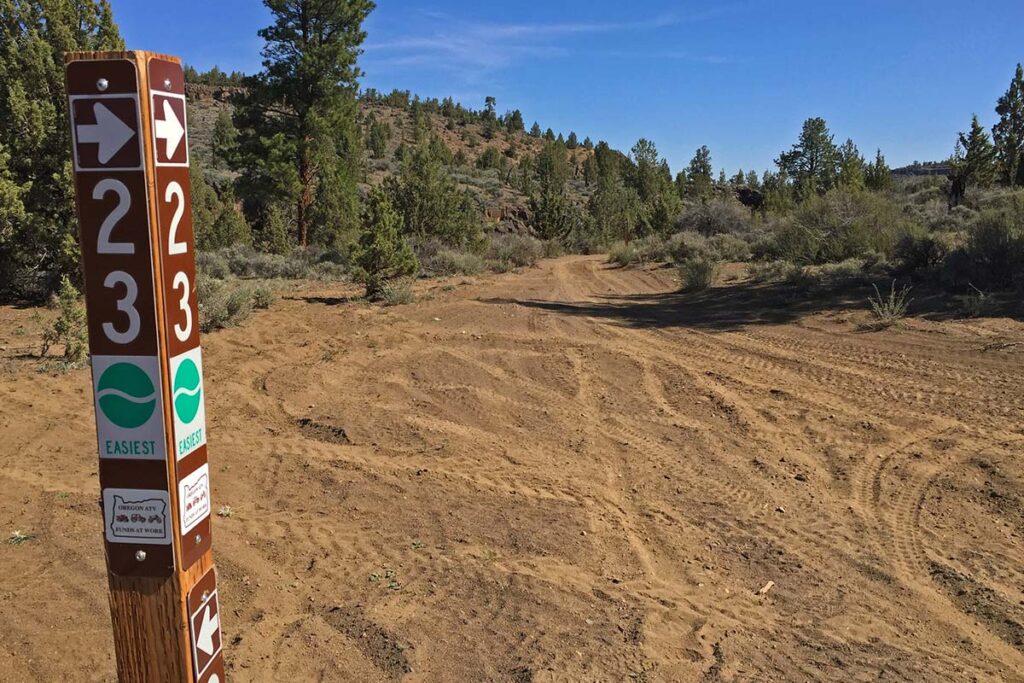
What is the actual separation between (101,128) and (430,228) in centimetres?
2756

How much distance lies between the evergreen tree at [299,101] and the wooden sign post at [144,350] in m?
26.0

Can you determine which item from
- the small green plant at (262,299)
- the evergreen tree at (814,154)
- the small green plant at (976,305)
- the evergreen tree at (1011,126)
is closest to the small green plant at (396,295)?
the small green plant at (262,299)

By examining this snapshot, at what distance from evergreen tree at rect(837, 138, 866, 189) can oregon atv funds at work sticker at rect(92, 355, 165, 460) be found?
31.7m

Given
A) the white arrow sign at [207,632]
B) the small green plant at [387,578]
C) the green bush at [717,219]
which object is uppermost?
the green bush at [717,219]

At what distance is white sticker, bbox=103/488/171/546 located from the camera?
188 cm

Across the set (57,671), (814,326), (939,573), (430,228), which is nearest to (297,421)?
(57,671)

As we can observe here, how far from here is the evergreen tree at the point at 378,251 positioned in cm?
1767

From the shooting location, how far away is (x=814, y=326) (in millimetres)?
12797

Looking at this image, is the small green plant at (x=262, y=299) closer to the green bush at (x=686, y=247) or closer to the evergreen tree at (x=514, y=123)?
the green bush at (x=686, y=247)

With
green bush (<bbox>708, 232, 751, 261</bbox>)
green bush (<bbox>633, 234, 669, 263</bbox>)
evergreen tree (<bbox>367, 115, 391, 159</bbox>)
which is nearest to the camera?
green bush (<bbox>708, 232, 751, 261</bbox>)

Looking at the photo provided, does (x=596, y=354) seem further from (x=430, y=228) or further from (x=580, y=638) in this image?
(x=430, y=228)

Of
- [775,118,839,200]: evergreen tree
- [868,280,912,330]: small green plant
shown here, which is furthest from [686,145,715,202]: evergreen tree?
[868,280,912,330]: small green plant

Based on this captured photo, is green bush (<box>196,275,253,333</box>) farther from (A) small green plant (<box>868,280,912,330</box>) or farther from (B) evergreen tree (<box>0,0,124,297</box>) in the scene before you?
(A) small green plant (<box>868,280,912,330</box>)

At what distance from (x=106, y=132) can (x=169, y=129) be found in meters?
0.15
